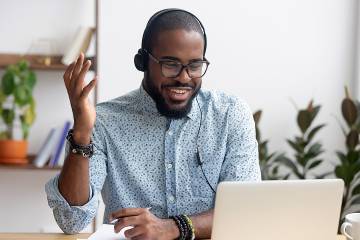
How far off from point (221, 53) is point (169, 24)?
4.95ft

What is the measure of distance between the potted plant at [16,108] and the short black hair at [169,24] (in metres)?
1.36

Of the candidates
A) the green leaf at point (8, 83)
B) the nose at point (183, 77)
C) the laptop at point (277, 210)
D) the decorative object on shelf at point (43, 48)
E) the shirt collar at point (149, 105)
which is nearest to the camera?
the laptop at point (277, 210)

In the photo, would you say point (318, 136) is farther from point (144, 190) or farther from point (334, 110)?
point (144, 190)

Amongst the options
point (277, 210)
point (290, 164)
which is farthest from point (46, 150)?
point (277, 210)

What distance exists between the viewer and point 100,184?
196cm

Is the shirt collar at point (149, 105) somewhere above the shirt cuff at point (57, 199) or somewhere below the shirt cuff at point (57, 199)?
above

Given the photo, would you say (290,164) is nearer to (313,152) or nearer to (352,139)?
(313,152)

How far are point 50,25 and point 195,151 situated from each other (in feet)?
5.55

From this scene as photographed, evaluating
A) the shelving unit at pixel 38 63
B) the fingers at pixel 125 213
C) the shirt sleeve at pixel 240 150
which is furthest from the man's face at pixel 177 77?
the shelving unit at pixel 38 63

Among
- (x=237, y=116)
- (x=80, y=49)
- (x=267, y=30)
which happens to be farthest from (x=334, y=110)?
(x=237, y=116)

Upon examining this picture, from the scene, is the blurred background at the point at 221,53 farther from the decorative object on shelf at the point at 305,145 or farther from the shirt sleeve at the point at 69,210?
the shirt sleeve at the point at 69,210

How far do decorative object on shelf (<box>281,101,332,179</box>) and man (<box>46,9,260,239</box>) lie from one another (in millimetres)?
1271

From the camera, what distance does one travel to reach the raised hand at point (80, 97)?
5.52 feet

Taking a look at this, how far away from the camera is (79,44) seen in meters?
3.33
